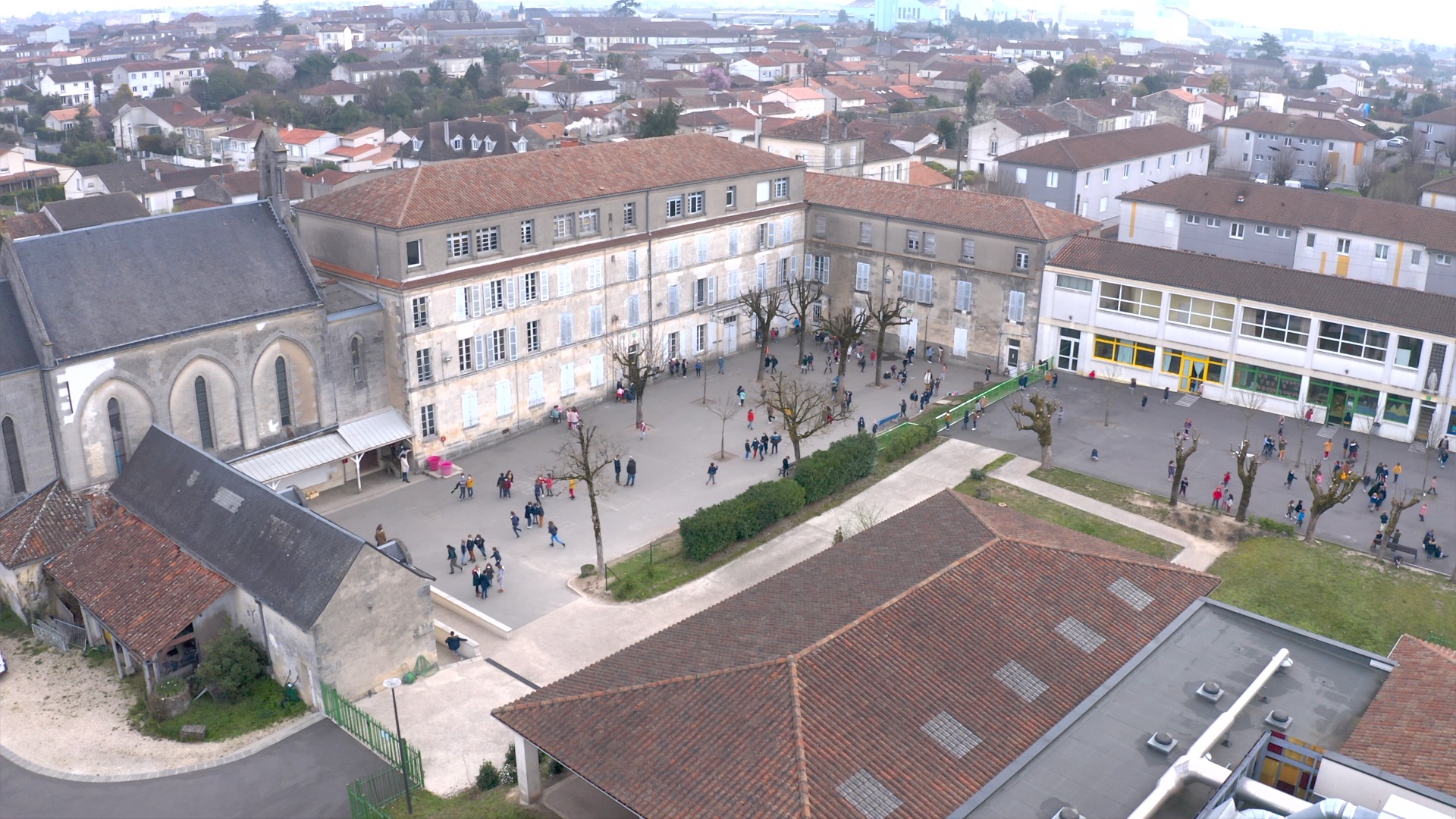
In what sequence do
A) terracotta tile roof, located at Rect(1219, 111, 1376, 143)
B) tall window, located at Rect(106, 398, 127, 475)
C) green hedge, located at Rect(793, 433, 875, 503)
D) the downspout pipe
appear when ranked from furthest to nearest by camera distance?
terracotta tile roof, located at Rect(1219, 111, 1376, 143), green hedge, located at Rect(793, 433, 875, 503), tall window, located at Rect(106, 398, 127, 475), the downspout pipe

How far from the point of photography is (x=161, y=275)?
135ft

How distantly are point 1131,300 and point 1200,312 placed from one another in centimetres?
325

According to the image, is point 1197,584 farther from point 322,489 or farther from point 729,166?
point 729,166

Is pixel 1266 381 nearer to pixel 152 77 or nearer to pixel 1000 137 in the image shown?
pixel 1000 137

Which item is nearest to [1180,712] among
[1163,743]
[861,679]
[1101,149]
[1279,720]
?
[1163,743]

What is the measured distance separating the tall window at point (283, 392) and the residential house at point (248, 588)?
27.4 feet

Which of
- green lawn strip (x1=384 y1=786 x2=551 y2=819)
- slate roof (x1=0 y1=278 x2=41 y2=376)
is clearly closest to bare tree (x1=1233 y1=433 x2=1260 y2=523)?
green lawn strip (x1=384 y1=786 x2=551 y2=819)

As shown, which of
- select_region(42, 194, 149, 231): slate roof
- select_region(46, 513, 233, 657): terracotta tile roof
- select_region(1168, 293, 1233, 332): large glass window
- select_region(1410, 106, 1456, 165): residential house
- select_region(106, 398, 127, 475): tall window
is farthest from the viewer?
select_region(1410, 106, 1456, 165): residential house

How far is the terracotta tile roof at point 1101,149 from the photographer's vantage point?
83.2 meters

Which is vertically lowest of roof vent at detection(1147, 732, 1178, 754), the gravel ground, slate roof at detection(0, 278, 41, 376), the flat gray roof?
the gravel ground

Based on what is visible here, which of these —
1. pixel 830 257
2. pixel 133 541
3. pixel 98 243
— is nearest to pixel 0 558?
pixel 133 541

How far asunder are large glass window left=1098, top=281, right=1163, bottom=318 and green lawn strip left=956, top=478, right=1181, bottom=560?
50.3ft

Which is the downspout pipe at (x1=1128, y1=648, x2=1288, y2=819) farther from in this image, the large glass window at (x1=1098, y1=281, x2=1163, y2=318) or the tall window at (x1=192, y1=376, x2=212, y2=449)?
the large glass window at (x1=1098, y1=281, x2=1163, y2=318)

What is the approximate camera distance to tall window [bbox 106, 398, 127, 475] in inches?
1567
